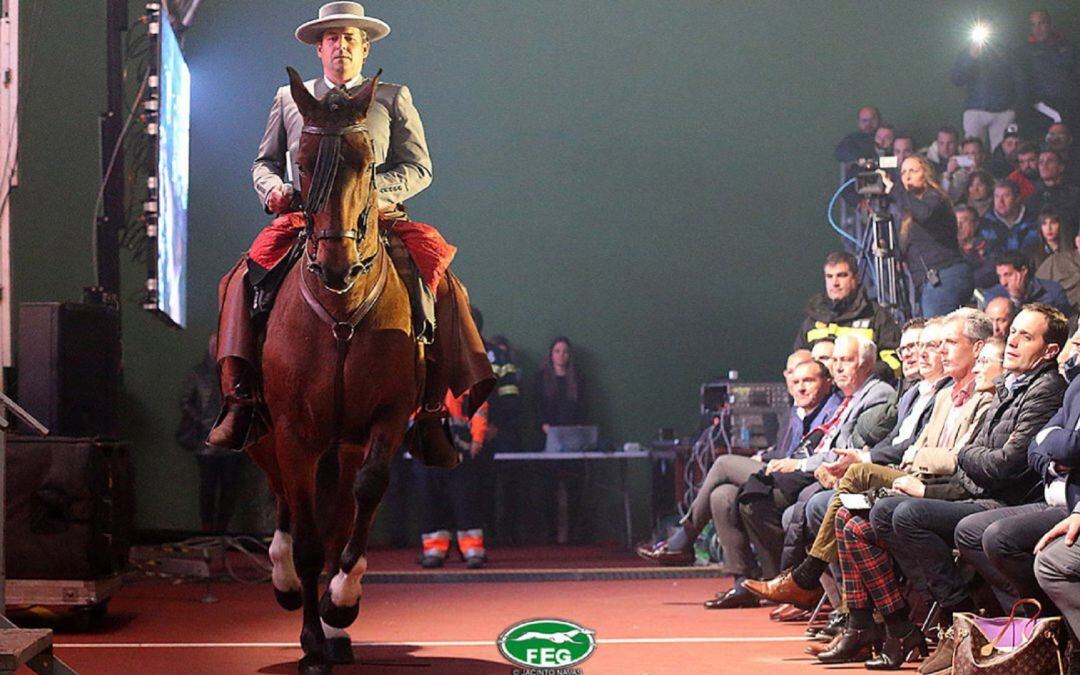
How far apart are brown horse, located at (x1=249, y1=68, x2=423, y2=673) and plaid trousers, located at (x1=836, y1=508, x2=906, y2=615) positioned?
5.48ft

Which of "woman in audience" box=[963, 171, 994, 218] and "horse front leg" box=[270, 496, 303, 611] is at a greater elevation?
"woman in audience" box=[963, 171, 994, 218]

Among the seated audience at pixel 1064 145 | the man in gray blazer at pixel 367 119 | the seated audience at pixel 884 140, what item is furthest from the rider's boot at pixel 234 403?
the seated audience at pixel 1064 145

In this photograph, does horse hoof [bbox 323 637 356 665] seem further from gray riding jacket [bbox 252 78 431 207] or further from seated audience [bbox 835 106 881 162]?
seated audience [bbox 835 106 881 162]

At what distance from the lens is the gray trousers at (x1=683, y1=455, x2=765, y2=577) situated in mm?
7121

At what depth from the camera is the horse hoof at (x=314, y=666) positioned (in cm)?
468

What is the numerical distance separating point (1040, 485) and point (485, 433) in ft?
18.6

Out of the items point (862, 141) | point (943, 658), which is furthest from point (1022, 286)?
point (943, 658)

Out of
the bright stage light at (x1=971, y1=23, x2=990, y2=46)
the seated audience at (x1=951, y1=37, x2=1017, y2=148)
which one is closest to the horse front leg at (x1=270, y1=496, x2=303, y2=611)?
the seated audience at (x1=951, y1=37, x2=1017, y2=148)

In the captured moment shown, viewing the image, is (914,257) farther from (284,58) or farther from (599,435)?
(284,58)

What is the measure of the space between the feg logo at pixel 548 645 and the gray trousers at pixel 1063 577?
130 centimetres

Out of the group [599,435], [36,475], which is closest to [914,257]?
[599,435]

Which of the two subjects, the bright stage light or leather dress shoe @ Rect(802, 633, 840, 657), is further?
the bright stage light

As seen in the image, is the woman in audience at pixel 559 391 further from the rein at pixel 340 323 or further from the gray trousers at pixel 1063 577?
the gray trousers at pixel 1063 577

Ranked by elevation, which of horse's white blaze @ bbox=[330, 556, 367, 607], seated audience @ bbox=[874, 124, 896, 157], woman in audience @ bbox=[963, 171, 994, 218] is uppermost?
seated audience @ bbox=[874, 124, 896, 157]
